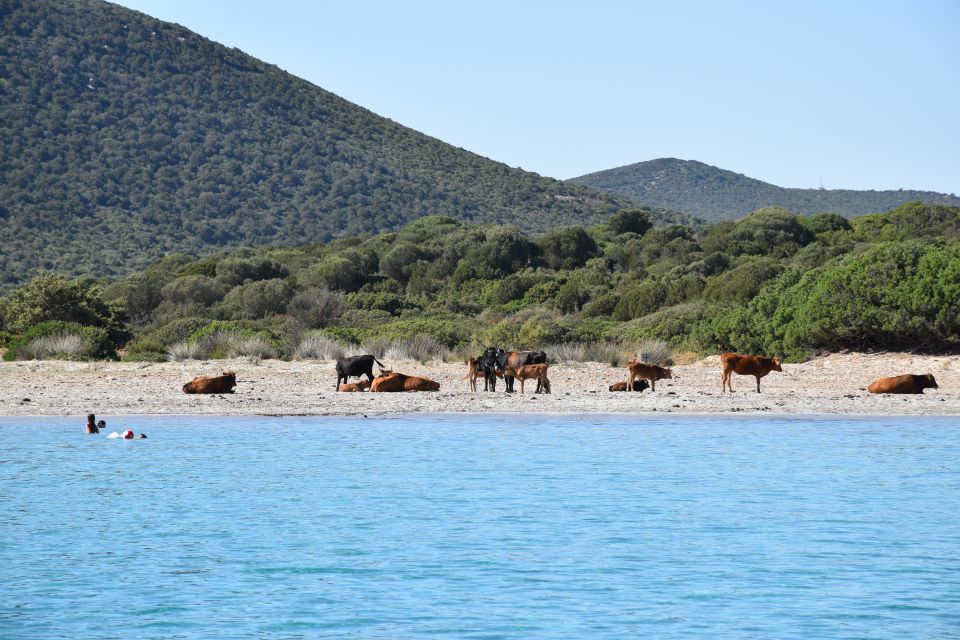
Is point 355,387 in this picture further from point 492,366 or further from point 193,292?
point 193,292

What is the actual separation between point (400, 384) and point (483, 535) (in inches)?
543

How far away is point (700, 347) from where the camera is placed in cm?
3228

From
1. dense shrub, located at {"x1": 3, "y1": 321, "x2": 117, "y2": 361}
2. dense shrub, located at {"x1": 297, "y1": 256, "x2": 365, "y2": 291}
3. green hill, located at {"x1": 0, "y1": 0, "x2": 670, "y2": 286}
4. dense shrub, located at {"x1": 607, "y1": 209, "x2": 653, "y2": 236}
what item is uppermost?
green hill, located at {"x1": 0, "y1": 0, "x2": 670, "y2": 286}

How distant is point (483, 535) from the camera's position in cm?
1078

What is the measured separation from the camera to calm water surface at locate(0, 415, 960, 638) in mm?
8008

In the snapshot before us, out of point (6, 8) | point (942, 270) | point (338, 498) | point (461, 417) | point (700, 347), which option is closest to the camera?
point (338, 498)

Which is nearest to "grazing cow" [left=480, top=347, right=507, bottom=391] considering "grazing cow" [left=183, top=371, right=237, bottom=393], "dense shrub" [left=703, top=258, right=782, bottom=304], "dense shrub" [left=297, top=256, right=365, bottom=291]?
"grazing cow" [left=183, top=371, right=237, bottom=393]

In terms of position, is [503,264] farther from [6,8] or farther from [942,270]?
[6,8]

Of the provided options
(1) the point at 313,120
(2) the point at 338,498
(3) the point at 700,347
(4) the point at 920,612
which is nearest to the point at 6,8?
(1) the point at 313,120

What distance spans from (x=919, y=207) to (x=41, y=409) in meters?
50.1

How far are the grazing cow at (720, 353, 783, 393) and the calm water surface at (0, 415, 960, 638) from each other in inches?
197

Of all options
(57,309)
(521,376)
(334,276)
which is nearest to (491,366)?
(521,376)

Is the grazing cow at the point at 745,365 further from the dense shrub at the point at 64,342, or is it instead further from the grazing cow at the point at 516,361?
the dense shrub at the point at 64,342

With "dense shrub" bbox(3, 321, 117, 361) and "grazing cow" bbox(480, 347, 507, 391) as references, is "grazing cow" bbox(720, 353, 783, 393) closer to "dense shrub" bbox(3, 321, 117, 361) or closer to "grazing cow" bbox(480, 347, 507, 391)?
"grazing cow" bbox(480, 347, 507, 391)
